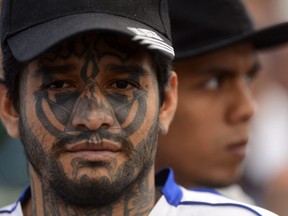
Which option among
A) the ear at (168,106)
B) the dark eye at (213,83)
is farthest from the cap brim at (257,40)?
the ear at (168,106)

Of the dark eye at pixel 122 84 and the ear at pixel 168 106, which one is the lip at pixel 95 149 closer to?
the dark eye at pixel 122 84

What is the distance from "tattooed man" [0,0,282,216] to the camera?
11.5 ft

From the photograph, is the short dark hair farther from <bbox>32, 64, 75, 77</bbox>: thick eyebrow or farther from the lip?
the lip

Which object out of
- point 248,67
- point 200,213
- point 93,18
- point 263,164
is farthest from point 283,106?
point 93,18

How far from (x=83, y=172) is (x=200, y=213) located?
564 mm

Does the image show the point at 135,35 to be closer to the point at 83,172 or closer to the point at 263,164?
the point at 83,172

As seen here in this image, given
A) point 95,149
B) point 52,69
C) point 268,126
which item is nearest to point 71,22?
point 52,69

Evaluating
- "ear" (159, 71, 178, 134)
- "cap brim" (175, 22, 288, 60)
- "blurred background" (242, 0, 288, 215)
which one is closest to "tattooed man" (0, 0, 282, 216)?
"ear" (159, 71, 178, 134)

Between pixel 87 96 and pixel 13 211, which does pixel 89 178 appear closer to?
pixel 87 96

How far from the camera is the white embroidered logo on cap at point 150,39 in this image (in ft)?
11.4

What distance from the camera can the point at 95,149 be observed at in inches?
137

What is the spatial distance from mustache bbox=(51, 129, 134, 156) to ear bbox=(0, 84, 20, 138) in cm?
33

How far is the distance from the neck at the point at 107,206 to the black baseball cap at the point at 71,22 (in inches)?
20.4

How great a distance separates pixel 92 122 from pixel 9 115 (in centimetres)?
56
